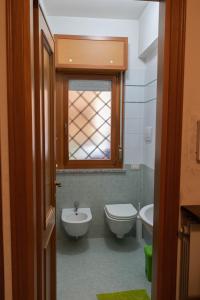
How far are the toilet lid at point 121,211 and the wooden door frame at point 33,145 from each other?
60.2 inches

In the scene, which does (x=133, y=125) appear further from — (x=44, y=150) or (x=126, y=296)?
(x=44, y=150)

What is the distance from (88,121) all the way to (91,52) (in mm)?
836

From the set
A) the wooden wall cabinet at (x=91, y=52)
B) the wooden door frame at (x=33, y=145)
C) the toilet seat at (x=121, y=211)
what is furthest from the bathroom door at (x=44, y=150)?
the wooden wall cabinet at (x=91, y=52)

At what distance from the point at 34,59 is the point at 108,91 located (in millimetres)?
2210

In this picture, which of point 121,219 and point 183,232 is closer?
point 183,232

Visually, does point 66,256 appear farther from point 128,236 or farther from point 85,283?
point 128,236

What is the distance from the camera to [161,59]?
48.7 inches

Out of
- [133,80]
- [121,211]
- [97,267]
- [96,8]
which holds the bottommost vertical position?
[97,267]

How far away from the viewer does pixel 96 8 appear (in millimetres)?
2840

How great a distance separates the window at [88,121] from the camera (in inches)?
127

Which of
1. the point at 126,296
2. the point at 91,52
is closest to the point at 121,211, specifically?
the point at 126,296

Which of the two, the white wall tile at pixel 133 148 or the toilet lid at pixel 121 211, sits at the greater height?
the white wall tile at pixel 133 148

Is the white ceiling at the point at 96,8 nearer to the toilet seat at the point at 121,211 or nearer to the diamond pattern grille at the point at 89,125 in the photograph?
the diamond pattern grille at the point at 89,125

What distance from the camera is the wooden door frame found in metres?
1.06
